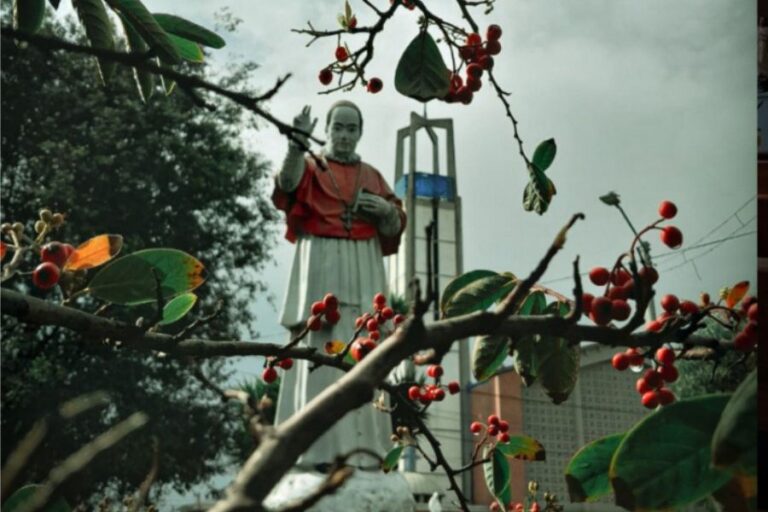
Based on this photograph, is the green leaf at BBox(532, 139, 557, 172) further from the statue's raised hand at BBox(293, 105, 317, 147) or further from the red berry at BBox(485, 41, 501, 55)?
the statue's raised hand at BBox(293, 105, 317, 147)

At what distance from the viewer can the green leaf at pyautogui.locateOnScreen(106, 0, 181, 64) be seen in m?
0.52

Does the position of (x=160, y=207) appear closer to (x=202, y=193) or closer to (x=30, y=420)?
(x=202, y=193)

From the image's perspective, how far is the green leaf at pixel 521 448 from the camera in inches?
24.4

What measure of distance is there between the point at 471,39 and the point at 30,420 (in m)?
0.52

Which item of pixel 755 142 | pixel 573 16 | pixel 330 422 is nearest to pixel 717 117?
pixel 755 142

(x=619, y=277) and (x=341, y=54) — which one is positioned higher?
(x=341, y=54)

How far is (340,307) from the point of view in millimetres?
1408

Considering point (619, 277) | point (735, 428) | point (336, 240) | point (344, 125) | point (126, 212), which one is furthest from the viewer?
point (336, 240)

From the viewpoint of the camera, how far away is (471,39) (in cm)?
68

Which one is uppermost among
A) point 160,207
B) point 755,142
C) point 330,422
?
point 755,142

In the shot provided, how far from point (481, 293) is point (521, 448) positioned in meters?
0.20

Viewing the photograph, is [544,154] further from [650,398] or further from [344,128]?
[344,128]

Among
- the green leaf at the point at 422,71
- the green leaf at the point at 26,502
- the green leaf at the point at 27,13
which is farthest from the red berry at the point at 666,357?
the green leaf at the point at 27,13

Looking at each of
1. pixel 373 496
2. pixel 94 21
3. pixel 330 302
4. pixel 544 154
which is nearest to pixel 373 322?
pixel 330 302
